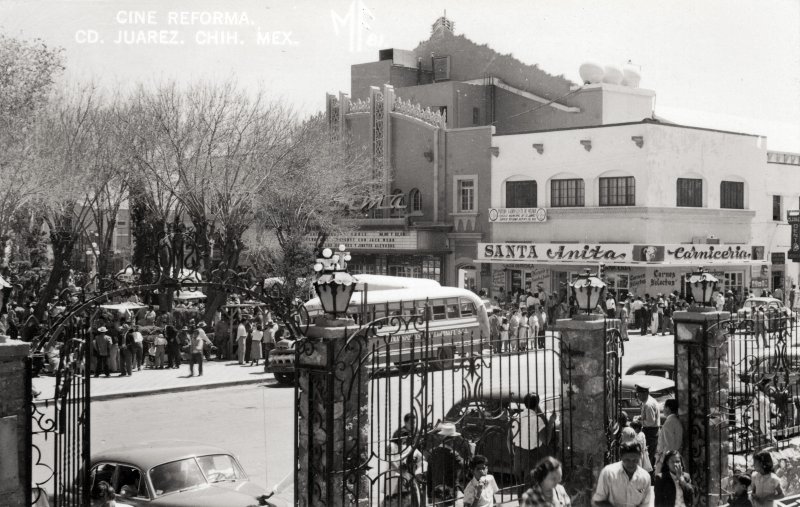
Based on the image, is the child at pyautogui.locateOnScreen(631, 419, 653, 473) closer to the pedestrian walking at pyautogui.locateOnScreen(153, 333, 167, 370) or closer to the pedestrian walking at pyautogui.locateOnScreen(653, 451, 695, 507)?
the pedestrian walking at pyautogui.locateOnScreen(653, 451, 695, 507)

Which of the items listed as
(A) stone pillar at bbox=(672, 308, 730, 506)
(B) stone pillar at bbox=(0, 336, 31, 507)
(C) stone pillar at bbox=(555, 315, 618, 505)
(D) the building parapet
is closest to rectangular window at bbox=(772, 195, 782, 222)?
(D) the building parapet

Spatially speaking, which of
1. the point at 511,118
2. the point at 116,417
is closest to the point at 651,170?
the point at 511,118

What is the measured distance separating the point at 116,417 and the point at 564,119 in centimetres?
3260

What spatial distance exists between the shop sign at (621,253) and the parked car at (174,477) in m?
28.9

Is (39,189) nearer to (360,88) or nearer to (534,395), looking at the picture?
(534,395)

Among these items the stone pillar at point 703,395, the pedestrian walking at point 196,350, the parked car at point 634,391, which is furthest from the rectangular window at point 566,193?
the stone pillar at point 703,395

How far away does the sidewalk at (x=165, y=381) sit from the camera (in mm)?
20812

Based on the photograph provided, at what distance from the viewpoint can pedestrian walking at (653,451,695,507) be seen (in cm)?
928

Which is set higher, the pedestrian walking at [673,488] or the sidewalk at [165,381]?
the pedestrian walking at [673,488]

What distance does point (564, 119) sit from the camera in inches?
1795

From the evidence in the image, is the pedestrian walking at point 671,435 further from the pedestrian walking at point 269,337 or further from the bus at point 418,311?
the pedestrian walking at point 269,337

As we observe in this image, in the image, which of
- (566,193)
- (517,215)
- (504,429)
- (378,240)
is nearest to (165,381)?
(504,429)

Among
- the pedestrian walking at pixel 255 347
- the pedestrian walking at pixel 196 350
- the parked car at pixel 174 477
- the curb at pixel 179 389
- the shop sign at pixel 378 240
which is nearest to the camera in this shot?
the parked car at pixel 174 477

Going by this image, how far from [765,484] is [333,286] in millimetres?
4768
